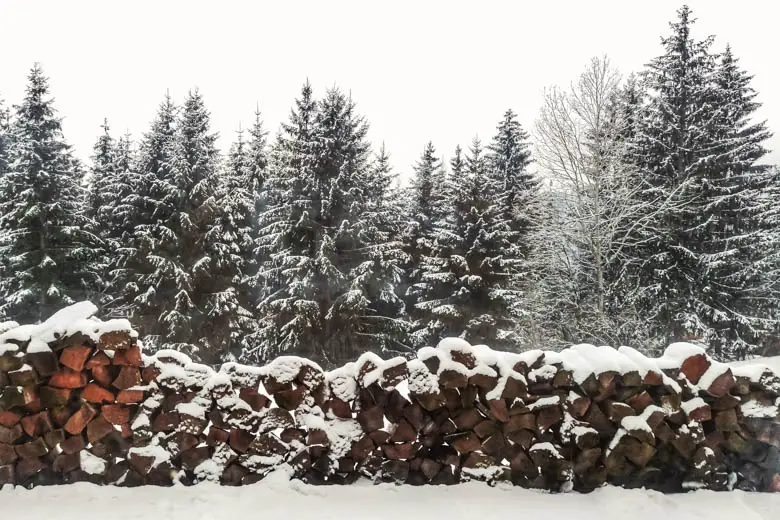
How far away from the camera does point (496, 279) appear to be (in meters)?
16.9

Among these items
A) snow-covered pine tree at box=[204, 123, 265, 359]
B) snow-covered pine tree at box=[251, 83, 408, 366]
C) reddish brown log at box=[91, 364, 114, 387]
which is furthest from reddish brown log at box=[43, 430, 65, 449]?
snow-covered pine tree at box=[204, 123, 265, 359]

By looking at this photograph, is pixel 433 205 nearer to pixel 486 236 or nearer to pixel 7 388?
pixel 486 236

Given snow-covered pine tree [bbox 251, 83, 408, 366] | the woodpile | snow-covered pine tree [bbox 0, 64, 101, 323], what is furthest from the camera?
snow-covered pine tree [bbox 0, 64, 101, 323]

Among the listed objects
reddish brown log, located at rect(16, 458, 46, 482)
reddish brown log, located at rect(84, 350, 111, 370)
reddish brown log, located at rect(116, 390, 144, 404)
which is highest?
reddish brown log, located at rect(84, 350, 111, 370)

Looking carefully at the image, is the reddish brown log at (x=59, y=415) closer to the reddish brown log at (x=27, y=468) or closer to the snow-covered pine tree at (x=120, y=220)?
the reddish brown log at (x=27, y=468)

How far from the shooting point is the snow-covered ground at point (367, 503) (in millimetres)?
2846

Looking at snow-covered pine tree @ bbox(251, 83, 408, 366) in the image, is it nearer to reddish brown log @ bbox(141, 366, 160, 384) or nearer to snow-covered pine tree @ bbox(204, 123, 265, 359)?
snow-covered pine tree @ bbox(204, 123, 265, 359)

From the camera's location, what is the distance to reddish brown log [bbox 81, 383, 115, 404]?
314 cm

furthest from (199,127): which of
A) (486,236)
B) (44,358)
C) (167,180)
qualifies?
(44,358)

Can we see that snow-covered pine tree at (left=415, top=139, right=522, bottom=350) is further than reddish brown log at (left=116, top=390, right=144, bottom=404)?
Yes

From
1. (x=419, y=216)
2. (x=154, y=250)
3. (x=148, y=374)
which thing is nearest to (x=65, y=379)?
(x=148, y=374)

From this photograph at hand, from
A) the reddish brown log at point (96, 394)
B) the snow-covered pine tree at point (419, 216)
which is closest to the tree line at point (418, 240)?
the snow-covered pine tree at point (419, 216)

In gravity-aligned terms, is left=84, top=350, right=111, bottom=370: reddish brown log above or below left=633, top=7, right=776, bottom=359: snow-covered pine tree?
below

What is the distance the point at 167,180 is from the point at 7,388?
52.8 ft
